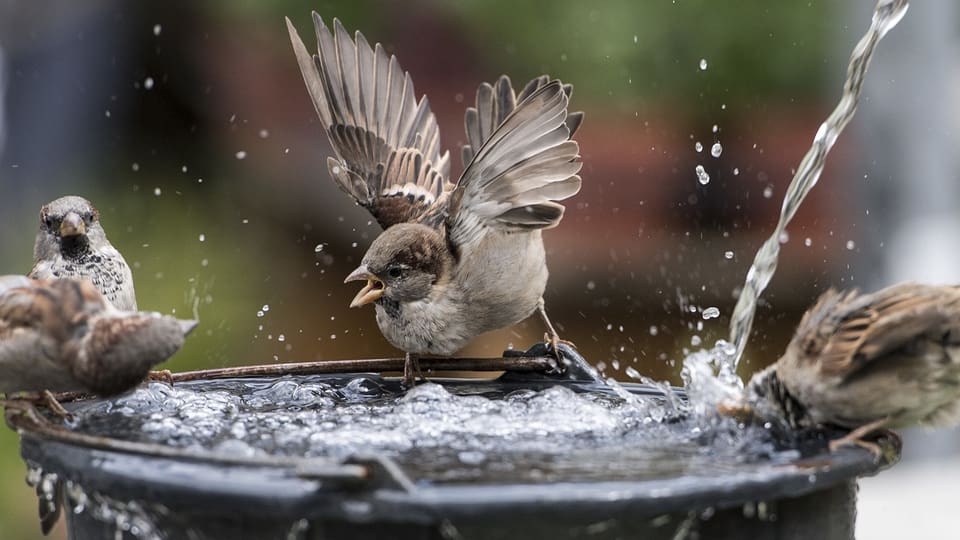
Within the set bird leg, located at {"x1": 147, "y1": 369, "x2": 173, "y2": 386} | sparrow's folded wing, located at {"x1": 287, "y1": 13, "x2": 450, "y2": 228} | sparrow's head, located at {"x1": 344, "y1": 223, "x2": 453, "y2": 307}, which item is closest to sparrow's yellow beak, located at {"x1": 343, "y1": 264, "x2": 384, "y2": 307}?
sparrow's head, located at {"x1": 344, "y1": 223, "x2": 453, "y2": 307}

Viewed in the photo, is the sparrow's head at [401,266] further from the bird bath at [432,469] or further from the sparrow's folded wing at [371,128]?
the bird bath at [432,469]

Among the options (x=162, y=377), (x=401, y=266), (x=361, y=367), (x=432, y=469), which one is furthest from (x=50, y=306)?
(x=401, y=266)

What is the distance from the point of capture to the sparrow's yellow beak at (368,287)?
151 inches

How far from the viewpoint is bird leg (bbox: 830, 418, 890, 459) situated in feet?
7.73

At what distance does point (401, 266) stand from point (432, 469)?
67.5 inches

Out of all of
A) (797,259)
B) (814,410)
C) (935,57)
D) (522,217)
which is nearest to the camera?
(814,410)

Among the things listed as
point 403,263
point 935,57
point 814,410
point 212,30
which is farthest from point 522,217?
point 212,30

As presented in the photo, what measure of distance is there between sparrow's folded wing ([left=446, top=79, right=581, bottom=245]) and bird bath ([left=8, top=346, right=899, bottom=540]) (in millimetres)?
822

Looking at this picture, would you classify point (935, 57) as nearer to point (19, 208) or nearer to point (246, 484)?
point (246, 484)

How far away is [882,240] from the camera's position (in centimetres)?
505

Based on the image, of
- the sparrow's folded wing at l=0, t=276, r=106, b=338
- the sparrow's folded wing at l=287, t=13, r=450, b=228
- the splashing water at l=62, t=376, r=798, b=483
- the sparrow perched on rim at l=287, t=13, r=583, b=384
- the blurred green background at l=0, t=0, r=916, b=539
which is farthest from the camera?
the blurred green background at l=0, t=0, r=916, b=539

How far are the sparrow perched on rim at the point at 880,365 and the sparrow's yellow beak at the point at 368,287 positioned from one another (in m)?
1.52

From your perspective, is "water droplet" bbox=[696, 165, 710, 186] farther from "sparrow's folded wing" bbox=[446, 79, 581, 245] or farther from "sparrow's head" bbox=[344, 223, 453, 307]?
"sparrow's head" bbox=[344, 223, 453, 307]

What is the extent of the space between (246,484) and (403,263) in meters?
1.91
